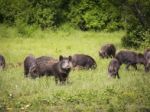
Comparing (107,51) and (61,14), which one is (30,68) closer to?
(107,51)

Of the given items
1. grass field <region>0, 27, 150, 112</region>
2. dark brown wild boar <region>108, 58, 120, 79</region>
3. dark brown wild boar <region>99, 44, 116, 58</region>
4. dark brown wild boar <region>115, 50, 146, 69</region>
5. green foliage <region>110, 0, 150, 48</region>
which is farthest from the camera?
green foliage <region>110, 0, 150, 48</region>

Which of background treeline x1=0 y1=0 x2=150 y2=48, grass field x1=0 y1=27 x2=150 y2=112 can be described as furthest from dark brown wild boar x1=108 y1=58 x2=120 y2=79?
background treeline x1=0 y1=0 x2=150 y2=48

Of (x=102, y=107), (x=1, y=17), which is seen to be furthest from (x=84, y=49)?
(x=102, y=107)

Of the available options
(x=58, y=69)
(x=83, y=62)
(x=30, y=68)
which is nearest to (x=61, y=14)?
(x=83, y=62)

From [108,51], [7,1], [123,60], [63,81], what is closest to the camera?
[63,81]

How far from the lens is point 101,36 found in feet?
88.5

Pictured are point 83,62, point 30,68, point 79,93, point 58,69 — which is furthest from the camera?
point 83,62

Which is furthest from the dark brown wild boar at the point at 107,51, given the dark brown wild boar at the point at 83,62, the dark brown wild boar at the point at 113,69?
the dark brown wild boar at the point at 113,69

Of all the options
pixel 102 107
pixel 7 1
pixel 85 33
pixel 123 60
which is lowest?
pixel 102 107

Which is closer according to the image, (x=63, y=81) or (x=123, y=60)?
(x=63, y=81)

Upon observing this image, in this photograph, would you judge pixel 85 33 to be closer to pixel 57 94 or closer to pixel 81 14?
pixel 81 14

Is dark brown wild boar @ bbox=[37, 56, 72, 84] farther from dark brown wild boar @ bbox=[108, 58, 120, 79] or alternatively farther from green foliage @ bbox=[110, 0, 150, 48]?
green foliage @ bbox=[110, 0, 150, 48]

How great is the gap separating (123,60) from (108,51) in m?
2.96

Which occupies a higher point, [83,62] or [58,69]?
[83,62]
